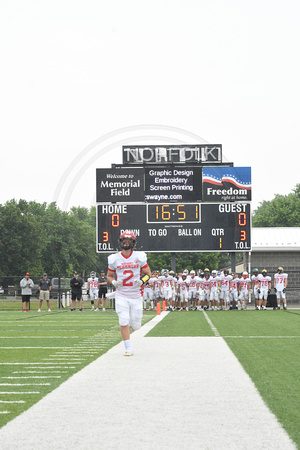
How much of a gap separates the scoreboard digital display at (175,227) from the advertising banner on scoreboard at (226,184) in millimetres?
671

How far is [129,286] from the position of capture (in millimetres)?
9477

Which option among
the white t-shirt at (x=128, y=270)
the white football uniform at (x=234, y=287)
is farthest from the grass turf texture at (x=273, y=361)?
the white football uniform at (x=234, y=287)

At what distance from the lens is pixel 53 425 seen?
4621 millimetres

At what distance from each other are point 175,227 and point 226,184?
10.2ft

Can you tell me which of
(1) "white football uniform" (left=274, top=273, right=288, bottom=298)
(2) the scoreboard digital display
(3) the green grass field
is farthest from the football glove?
(2) the scoreboard digital display

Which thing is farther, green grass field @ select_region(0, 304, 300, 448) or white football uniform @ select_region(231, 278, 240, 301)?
white football uniform @ select_region(231, 278, 240, 301)

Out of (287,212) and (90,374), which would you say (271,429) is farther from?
(287,212)

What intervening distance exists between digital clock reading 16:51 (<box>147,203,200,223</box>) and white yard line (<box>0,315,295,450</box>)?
67.0 feet

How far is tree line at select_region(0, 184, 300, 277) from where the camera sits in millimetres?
68938

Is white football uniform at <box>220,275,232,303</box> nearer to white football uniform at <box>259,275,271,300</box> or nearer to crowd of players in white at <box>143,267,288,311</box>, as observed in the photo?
crowd of players in white at <box>143,267,288,311</box>

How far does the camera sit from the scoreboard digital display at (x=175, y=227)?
2847 centimetres

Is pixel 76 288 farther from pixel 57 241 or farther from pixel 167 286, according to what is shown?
pixel 57 241

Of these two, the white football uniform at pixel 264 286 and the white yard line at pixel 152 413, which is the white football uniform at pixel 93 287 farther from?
the white yard line at pixel 152 413

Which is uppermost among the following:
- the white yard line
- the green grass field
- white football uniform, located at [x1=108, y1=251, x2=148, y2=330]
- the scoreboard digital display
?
the scoreboard digital display
